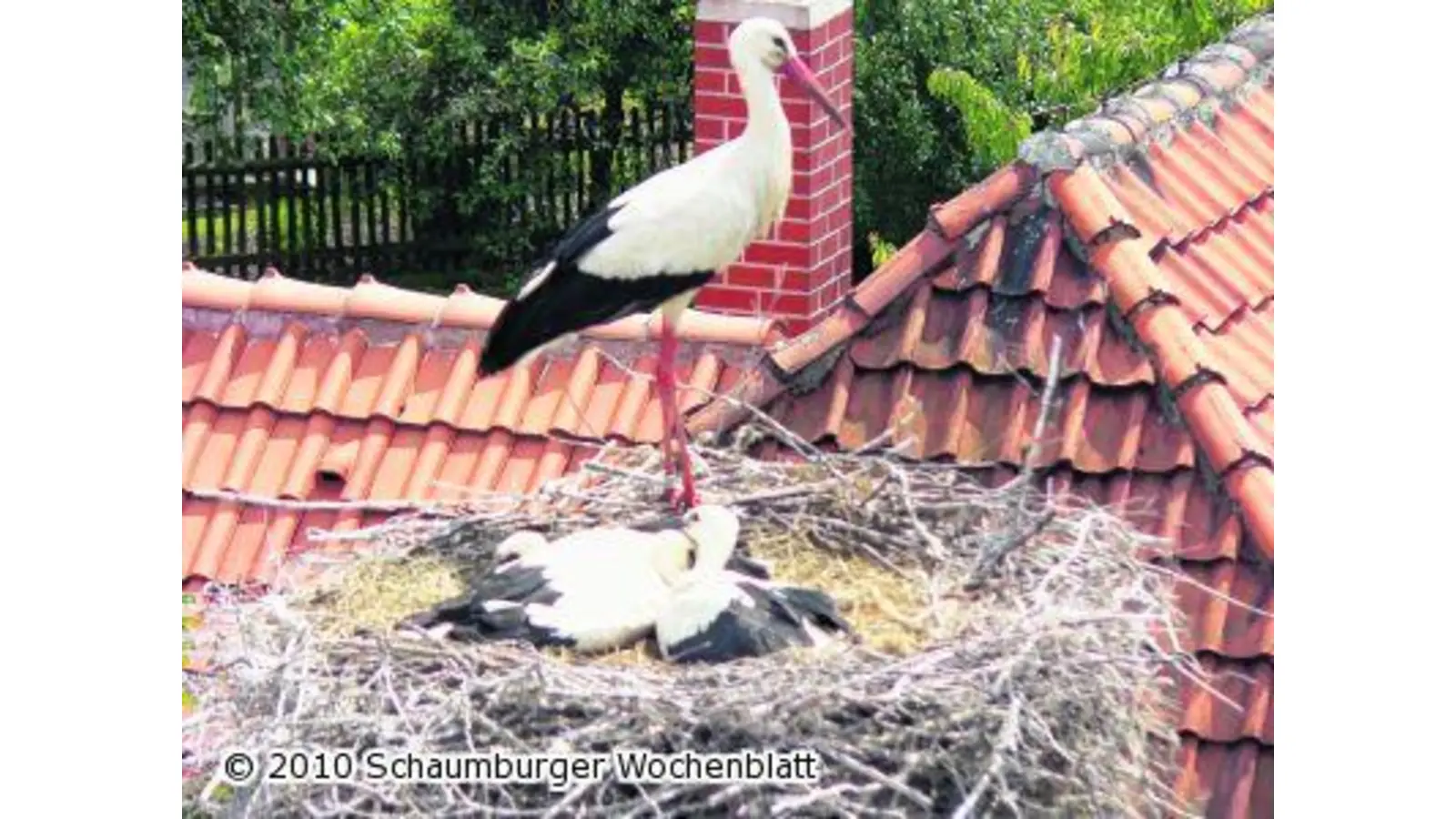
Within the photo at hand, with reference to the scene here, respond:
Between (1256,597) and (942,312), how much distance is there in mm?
918

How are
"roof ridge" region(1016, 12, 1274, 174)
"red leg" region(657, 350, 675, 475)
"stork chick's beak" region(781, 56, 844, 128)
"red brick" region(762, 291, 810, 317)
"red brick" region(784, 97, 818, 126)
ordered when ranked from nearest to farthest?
"stork chick's beak" region(781, 56, 844, 128), "red leg" region(657, 350, 675, 475), "red brick" region(784, 97, 818, 126), "roof ridge" region(1016, 12, 1274, 174), "red brick" region(762, 291, 810, 317)

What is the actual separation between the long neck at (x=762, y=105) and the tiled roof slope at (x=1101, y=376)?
29.7 inches

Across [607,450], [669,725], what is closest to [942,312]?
[607,450]

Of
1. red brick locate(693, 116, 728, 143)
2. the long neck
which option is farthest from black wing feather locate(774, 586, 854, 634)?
red brick locate(693, 116, 728, 143)

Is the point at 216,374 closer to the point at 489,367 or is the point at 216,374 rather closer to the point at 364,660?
the point at 489,367

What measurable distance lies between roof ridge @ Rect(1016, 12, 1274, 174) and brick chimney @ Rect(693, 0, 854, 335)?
0.39 metres

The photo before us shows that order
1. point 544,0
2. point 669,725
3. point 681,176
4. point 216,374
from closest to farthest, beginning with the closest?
point 669,725 → point 681,176 → point 216,374 → point 544,0

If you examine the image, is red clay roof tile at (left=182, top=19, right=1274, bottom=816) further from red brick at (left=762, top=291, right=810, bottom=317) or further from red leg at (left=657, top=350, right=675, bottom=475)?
red leg at (left=657, top=350, right=675, bottom=475)

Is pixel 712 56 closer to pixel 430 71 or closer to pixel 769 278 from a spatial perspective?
pixel 769 278

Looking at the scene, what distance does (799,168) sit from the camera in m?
10.3

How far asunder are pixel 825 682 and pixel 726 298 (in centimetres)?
173

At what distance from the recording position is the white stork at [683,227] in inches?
377

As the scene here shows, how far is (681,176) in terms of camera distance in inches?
382

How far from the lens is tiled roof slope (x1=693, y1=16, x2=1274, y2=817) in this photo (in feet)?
31.9
